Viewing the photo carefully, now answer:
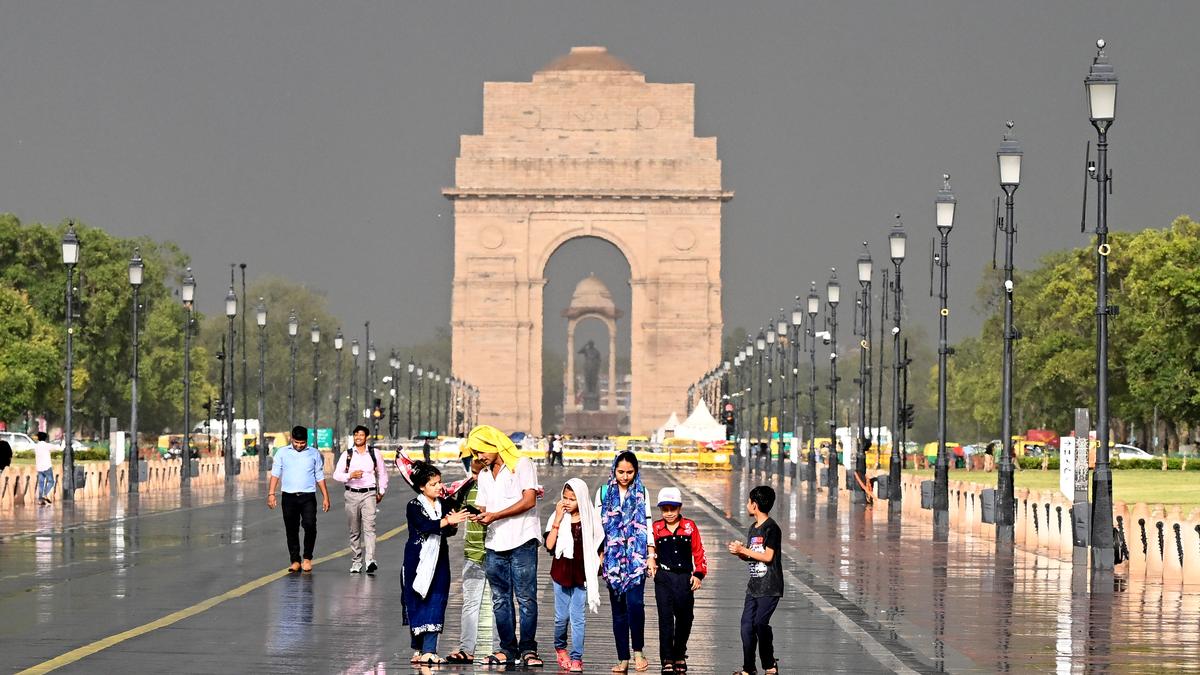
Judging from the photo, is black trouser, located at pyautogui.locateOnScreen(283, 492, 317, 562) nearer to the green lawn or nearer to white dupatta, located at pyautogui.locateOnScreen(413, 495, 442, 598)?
white dupatta, located at pyautogui.locateOnScreen(413, 495, 442, 598)

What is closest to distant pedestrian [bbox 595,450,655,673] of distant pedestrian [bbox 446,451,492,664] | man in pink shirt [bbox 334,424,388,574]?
distant pedestrian [bbox 446,451,492,664]

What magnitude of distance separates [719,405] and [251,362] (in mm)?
52172

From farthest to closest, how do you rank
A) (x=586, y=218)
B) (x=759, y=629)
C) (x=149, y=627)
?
(x=586, y=218) < (x=149, y=627) < (x=759, y=629)

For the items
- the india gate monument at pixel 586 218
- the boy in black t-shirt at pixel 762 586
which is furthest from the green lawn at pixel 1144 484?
the india gate monument at pixel 586 218

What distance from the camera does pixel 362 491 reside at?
2536 cm

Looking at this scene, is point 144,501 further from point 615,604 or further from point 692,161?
point 692,161

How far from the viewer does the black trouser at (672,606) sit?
15750 millimetres

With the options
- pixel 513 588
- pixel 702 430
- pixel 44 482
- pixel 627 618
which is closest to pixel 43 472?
pixel 44 482

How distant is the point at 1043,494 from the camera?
118ft

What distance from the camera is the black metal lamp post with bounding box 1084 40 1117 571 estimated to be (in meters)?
25.5

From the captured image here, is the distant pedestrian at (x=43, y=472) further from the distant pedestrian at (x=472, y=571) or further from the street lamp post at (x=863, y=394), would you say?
the distant pedestrian at (x=472, y=571)

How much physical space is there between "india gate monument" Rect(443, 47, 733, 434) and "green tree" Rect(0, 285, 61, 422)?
170 feet

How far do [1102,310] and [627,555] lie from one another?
12.2 meters

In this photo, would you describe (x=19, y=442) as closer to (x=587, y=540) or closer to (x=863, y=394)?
(x=863, y=394)
